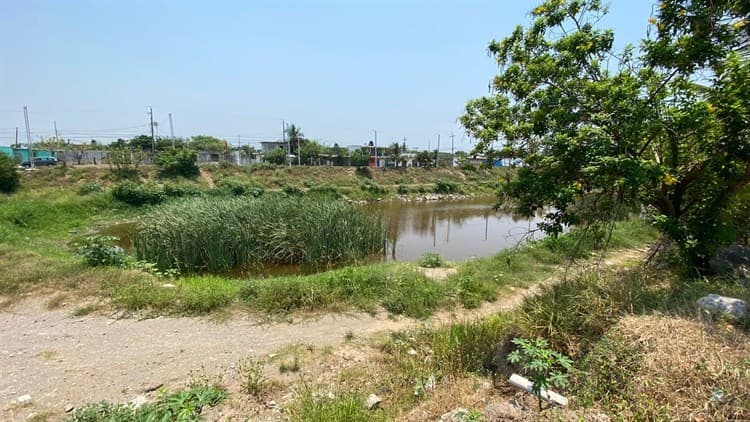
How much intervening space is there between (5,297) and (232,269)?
12.4 ft

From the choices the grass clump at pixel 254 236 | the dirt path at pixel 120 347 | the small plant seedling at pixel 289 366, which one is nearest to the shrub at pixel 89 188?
the grass clump at pixel 254 236

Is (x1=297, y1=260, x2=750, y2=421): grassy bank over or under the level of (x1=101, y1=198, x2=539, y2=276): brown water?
over

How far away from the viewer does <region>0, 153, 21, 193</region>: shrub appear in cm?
1744

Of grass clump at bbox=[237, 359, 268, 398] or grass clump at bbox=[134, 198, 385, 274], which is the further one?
grass clump at bbox=[134, 198, 385, 274]

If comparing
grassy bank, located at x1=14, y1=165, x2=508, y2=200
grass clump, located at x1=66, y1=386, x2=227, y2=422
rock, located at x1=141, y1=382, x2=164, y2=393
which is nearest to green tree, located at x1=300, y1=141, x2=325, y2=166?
grassy bank, located at x1=14, y1=165, x2=508, y2=200

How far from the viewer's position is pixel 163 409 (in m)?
2.48

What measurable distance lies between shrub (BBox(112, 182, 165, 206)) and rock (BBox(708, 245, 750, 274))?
73.4ft

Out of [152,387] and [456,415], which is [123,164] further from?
[456,415]

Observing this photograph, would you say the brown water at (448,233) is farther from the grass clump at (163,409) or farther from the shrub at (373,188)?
the shrub at (373,188)

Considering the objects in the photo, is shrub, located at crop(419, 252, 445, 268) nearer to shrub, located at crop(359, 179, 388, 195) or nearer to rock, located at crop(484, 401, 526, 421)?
rock, located at crop(484, 401, 526, 421)

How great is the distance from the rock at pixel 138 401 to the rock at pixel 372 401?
173 cm

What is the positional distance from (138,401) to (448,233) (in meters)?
12.6

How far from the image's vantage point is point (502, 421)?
2.12 metres

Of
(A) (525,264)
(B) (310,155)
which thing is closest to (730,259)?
(A) (525,264)
